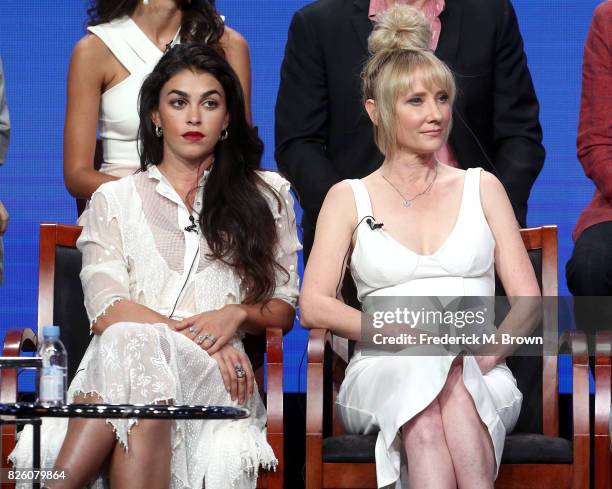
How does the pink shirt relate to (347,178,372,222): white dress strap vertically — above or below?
above

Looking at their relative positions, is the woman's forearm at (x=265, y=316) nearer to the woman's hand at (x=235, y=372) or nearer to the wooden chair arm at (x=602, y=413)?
the woman's hand at (x=235, y=372)

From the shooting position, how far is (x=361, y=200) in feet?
13.4

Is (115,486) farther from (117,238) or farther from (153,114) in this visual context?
(153,114)

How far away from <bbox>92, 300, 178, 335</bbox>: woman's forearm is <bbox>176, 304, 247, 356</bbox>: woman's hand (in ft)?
0.14

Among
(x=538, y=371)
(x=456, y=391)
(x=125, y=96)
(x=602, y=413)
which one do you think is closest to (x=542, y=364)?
(x=538, y=371)

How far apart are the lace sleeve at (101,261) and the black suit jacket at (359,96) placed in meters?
0.63

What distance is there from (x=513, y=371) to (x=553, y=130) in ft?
3.83

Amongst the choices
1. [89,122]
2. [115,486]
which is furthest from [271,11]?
[115,486]

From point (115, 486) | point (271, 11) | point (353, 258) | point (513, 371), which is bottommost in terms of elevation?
point (115, 486)

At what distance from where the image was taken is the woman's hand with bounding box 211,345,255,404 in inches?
156

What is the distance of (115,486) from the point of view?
367 cm

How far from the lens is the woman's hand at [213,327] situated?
3.98 metres

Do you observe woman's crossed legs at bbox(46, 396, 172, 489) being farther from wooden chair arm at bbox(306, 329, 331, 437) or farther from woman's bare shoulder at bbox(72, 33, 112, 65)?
woman's bare shoulder at bbox(72, 33, 112, 65)

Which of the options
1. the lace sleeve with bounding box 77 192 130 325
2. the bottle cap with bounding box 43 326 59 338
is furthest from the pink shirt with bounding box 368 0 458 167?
the bottle cap with bounding box 43 326 59 338
